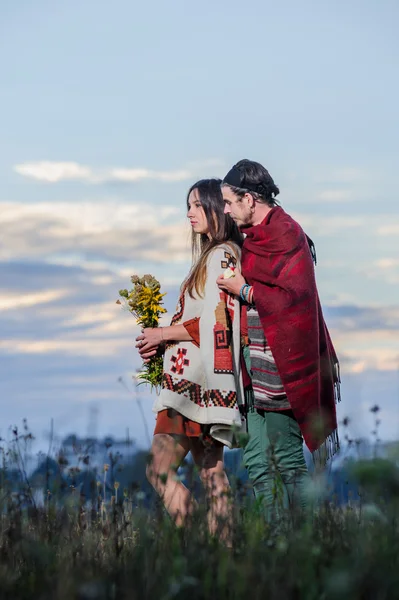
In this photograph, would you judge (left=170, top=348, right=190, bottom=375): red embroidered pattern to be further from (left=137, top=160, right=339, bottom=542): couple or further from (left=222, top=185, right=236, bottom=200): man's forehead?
(left=222, top=185, right=236, bottom=200): man's forehead

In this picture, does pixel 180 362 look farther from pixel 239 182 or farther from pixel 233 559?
pixel 233 559

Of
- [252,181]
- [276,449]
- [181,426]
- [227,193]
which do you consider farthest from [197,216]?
[276,449]

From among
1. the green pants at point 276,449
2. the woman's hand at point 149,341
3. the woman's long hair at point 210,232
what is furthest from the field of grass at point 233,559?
the woman's long hair at point 210,232

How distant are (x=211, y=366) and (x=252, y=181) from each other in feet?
Result: 3.58

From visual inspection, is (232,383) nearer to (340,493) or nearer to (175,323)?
(175,323)

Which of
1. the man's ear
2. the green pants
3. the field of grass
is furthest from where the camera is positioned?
the man's ear

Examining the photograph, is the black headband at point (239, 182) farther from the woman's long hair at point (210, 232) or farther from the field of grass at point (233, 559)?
the field of grass at point (233, 559)

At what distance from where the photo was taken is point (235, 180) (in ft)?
17.3

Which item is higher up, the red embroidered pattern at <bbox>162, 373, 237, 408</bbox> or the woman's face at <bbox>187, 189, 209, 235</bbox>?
the woman's face at <bbox>187, 189, 209, 235</bbox>

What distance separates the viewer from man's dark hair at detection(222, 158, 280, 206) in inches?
207

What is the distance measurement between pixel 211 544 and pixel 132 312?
95.8 inches

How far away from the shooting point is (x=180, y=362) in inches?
211

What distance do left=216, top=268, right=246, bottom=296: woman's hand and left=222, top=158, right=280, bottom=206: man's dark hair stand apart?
1.59 ft

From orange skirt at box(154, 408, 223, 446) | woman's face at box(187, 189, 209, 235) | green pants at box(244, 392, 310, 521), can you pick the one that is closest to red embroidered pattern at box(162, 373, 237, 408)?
orange skirt at box(154, 408, 223, 446)
